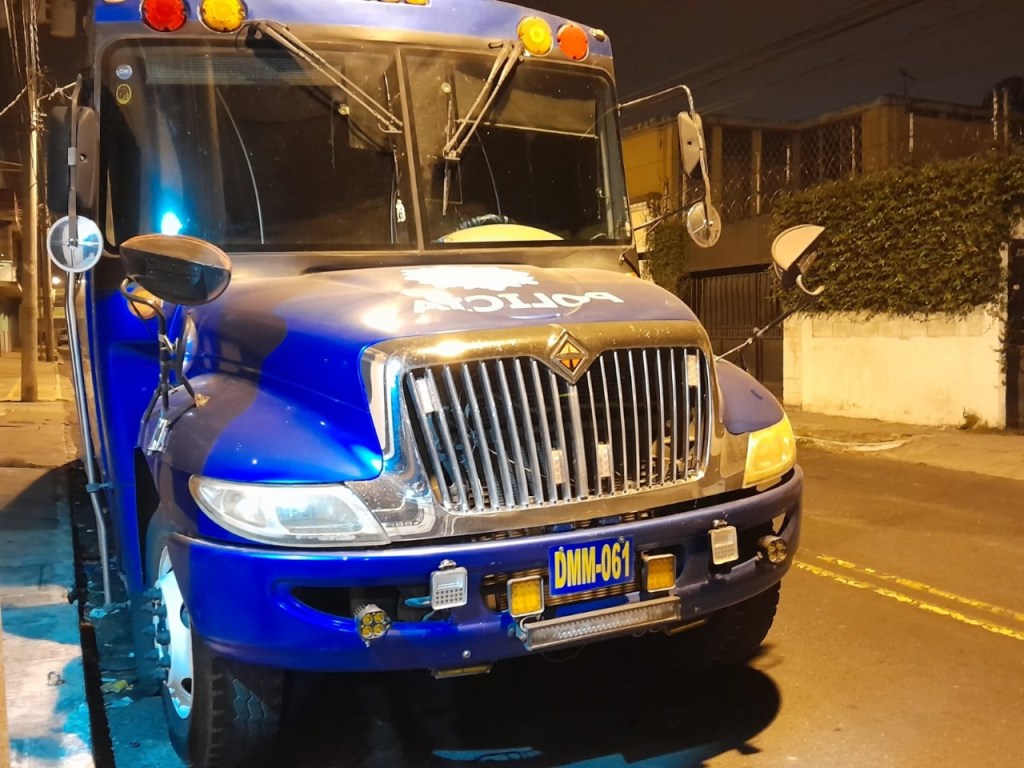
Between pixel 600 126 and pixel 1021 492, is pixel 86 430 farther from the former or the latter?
pixel 1021 492

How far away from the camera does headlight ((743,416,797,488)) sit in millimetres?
3445

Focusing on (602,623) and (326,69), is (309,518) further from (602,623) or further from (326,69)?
(326,69)

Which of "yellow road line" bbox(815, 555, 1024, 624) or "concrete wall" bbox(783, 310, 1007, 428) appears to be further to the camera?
"concrete wall" bbox(783, 310, 1007, 428)

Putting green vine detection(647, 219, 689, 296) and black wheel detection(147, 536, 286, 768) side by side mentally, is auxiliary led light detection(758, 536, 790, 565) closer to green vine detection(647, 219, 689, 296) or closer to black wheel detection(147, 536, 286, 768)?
black wheel detection(147, 536, 286, 768)

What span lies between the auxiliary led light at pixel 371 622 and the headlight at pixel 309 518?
0.20m

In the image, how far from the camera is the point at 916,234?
11578 millimetres

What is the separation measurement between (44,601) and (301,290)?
2.58 meters

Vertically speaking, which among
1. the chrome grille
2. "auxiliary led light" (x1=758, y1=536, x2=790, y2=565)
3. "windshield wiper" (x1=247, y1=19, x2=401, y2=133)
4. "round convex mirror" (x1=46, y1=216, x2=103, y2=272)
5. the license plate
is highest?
"windshield wiper" (x1=247, y1=19, x2=401, y2=133)

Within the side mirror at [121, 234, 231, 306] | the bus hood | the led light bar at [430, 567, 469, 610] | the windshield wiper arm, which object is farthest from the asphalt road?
the windshield wiper arm

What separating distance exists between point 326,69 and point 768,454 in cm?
245

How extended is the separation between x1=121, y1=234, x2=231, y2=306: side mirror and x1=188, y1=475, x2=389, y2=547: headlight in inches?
29.9

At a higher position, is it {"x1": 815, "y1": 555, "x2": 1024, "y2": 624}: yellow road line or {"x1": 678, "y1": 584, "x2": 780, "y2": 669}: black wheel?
{"x1": 678, "y1": 584, "x2": 780, "y2": 669}: black wheel

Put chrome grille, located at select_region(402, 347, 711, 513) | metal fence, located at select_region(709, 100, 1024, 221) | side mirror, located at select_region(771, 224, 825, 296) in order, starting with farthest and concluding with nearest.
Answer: metal fence, located at select_region(709, 100, 1024, 221) → side mirror, located at select_region(771, 224, 825, 296) → chrome grille, located at select_region(402, 347, 711, 513)

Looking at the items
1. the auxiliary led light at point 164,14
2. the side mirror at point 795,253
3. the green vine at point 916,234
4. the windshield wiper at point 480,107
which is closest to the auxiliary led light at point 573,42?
the windshield wiper at point 480,107
